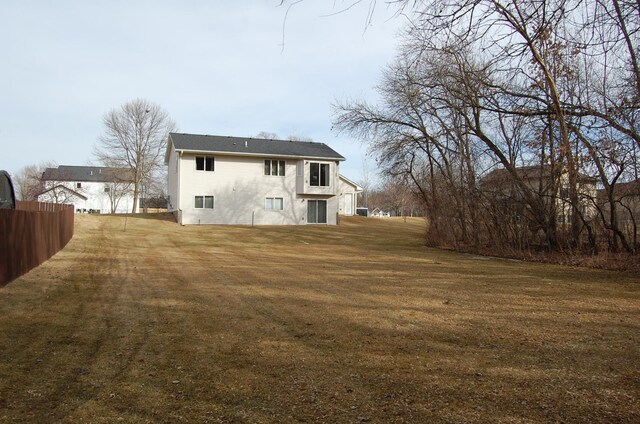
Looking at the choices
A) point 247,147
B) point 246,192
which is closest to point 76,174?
point 247,147

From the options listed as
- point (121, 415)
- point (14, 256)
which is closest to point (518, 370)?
point (121, 415)

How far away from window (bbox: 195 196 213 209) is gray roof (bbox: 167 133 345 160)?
3107 millimetres

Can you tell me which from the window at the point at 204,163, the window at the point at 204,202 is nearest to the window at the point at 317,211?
the window at the point at 204,202

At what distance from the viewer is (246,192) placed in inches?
1251

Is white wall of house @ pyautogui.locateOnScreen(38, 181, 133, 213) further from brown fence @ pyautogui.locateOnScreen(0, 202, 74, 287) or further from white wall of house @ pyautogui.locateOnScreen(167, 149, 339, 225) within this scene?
brown fence @ pyautogui.locateOnScreen(0, 202, 74, 287)

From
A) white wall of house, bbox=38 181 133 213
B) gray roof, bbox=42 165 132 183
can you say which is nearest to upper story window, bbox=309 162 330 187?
gray roof, bbox=42 165 132 183

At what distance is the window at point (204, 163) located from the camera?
30484 millimetres

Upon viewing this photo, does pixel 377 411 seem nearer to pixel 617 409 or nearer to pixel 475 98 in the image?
pixel 617 409

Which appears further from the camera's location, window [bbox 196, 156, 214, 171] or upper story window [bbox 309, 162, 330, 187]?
upper story window [bbox 309, 162, 330, 187]

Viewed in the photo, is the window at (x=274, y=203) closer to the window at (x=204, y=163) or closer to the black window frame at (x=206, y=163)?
the black window frame at (x=206, y=163)

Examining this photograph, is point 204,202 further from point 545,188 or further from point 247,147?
point 545,188

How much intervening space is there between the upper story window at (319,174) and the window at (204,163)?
6.78 metres

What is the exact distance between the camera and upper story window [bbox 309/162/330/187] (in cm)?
3247

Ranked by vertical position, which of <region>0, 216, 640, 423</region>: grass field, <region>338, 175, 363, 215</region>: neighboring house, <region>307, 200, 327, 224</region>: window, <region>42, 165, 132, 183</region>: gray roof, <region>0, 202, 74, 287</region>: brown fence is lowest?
<region>0, 216, 640, 423</region>: grass field
